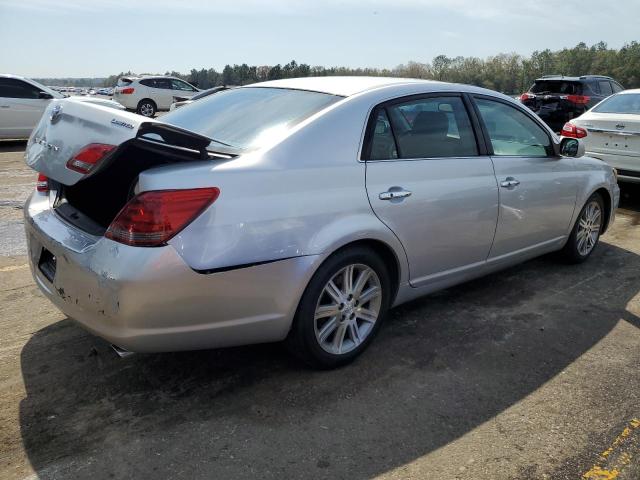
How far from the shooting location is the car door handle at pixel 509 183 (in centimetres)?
387

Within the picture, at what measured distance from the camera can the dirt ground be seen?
238cm

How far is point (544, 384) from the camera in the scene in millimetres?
3045

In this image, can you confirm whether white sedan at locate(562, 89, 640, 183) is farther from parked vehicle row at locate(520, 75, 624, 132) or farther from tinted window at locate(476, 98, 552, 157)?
parked vehicle row at locate(520, 75, 624, 132)

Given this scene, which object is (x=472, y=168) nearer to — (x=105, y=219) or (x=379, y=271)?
(x=379, y=271)

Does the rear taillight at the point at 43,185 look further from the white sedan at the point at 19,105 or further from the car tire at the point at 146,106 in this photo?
the car tire at the point at 146,106

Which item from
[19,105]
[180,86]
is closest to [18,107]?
[19,105]

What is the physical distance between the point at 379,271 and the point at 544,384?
1076 millimetres

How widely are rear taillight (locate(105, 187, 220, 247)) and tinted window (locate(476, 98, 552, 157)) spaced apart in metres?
2.32

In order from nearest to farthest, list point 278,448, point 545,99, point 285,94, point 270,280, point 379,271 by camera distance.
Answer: point 278,448
point 270,280
point 379,271
point 285,94
point 545,99

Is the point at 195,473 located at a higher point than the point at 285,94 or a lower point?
lower

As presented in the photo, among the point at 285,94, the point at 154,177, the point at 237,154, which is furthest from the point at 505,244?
the point at 154,177

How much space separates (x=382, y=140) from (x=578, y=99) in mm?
11736

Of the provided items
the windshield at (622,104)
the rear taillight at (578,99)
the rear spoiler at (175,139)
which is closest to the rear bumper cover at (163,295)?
the rear spoiler at (175,139)

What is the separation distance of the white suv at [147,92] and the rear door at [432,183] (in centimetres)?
1953
